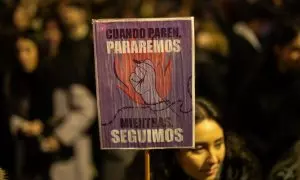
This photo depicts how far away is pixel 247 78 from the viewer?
5.39 ft

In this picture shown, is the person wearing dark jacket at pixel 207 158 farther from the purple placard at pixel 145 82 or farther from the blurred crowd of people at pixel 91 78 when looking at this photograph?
the blurred crowd of people at pixel 91 78

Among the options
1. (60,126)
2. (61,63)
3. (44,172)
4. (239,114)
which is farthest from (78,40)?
(239,114)

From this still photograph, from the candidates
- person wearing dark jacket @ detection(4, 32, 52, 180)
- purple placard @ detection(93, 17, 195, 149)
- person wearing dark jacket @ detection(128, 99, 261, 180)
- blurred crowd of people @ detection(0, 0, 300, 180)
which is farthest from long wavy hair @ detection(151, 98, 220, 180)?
person wearing dark jacket @ detection(4, 32, 52, 180)

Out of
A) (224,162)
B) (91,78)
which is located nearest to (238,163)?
(224,162)

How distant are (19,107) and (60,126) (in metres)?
0.12

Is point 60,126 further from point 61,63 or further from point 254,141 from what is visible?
point 254,141

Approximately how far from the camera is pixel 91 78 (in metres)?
1.65

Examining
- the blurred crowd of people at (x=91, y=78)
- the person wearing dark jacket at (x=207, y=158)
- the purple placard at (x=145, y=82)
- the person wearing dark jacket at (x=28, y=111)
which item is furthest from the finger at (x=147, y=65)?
the person wearing dark jacket at (x=28, y=111)

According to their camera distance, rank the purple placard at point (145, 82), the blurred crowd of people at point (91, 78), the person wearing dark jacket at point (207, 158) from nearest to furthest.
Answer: the purple placard at point (145, 82), the person wearing dark jacket at point (207, 158), the blurred crowd of people at point (91, 78)

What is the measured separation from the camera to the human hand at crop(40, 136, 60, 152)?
5.32 ft

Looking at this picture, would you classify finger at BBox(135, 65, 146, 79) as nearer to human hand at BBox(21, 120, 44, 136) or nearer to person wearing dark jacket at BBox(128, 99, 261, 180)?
person wearing dark jacket at BBox(128, 99, 261, 180)

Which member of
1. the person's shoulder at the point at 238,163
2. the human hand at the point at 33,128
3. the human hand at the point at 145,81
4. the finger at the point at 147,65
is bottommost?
the person's shoulder at the point at 238,163

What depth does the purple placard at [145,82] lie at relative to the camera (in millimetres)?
820

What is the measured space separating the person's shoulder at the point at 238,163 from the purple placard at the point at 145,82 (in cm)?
15
